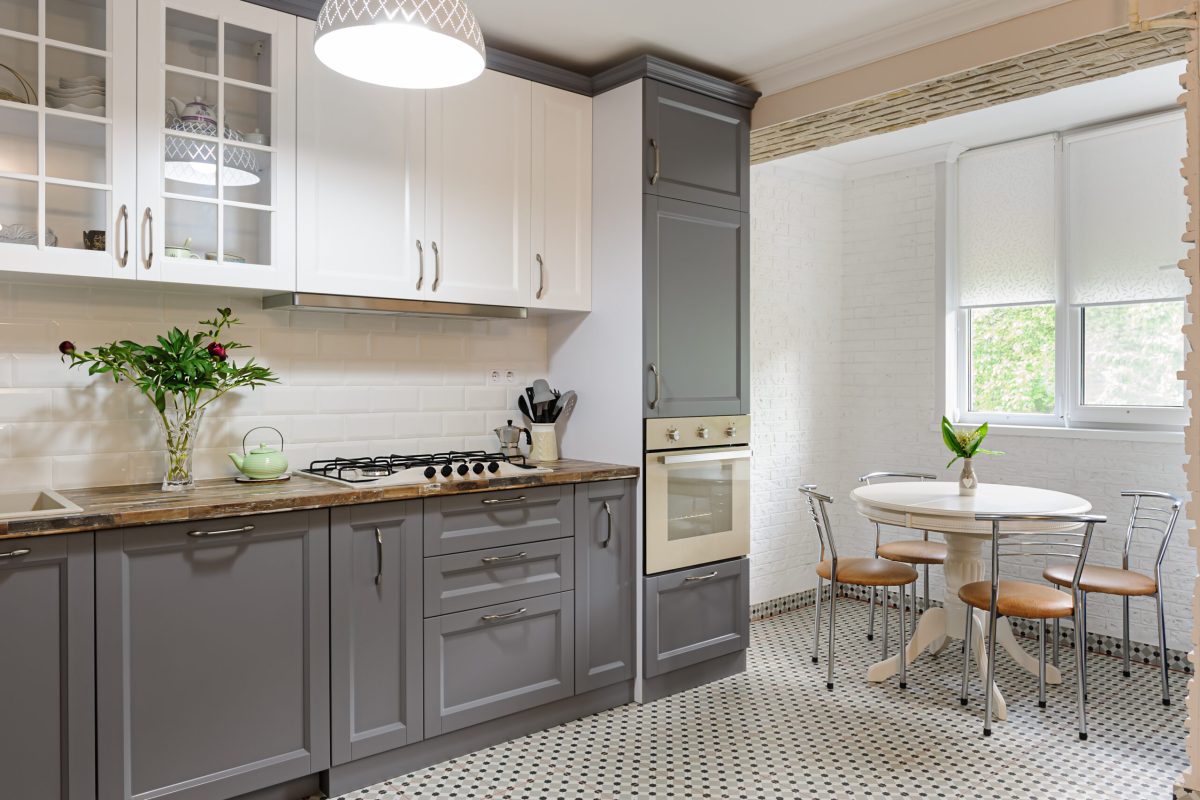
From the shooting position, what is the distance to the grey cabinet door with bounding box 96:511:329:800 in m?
2.25

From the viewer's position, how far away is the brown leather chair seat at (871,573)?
11.9 feet

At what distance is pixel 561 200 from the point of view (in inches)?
139

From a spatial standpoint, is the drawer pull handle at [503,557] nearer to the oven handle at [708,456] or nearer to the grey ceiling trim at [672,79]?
the oven handle at [708,456]

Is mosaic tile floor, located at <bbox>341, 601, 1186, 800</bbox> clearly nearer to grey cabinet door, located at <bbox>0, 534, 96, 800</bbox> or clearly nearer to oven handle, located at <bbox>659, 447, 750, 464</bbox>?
grey cabinet door, located at <bbox>0, 534, 96, 800</bbox>

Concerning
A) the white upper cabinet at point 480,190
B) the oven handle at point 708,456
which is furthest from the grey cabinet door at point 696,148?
the oven handle at point 708,456

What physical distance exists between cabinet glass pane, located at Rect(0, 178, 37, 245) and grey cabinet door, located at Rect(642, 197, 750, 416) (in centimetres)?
209

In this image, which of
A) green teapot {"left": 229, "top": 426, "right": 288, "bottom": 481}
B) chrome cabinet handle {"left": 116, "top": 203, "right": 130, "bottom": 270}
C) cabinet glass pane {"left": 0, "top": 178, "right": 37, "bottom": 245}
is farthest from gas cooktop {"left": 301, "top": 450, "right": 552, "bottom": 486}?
cabinet glass pane {"left": 0, "top": 178, "right": 37, "bottom": 245}

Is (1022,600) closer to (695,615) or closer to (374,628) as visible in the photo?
(695,615)

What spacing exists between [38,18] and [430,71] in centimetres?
121

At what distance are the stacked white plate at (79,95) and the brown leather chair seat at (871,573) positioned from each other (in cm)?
330

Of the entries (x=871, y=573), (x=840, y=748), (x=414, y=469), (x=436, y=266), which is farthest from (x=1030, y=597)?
(x=436, y=266)

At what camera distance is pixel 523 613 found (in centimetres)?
309

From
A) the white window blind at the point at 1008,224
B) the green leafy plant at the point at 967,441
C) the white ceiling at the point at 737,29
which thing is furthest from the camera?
the white window blind at the point at 1008,224

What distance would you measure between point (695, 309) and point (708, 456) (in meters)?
0.65
